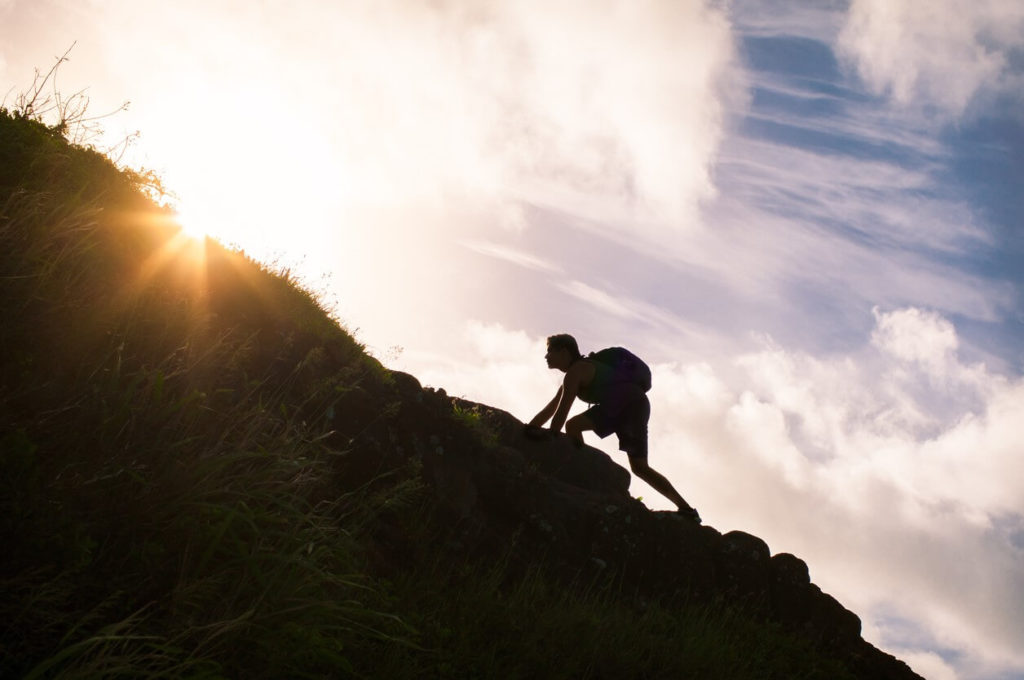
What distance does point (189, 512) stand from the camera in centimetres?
289

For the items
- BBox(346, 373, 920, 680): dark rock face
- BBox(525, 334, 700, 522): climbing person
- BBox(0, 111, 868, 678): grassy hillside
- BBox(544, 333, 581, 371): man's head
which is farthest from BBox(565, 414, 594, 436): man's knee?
BBox(0, 111, 868, 678): grassy hillside

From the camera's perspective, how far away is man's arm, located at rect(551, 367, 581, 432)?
8.00 meters

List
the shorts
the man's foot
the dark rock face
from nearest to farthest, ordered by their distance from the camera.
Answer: the dark rock face
the man's foot
the shorts

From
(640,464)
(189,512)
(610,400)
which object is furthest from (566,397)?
(189,512)

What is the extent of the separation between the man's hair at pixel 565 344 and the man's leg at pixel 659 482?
1436mm

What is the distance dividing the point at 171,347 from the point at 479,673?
2.49 m

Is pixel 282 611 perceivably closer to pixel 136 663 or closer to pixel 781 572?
pixel 136 663

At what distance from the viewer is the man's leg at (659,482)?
8211mm

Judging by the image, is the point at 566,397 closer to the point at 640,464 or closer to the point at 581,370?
the point at 581,370

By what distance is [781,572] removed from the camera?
836cm

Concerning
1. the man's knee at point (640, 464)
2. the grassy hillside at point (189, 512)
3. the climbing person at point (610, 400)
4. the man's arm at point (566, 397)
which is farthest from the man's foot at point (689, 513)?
the grassy hillside at point (189, 512)

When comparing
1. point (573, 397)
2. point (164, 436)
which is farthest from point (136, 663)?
point (573, 397)

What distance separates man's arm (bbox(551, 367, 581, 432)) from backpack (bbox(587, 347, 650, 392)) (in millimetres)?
607

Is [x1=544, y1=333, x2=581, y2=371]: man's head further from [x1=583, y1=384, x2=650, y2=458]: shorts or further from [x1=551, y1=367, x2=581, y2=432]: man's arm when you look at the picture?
[x1=583, y1=384, x2=650, y2=458]: shorts
